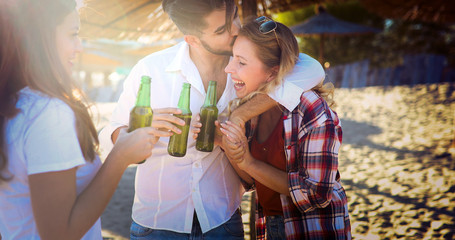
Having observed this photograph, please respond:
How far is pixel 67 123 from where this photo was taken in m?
1.20

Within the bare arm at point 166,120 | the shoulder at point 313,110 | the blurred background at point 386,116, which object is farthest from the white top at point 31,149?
the shoulder at point 313,110

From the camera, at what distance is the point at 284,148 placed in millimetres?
2033

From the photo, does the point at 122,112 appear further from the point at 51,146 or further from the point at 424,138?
the point at 424,138

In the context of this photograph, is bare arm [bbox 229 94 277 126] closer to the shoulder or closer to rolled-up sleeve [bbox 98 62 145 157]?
the shoulder

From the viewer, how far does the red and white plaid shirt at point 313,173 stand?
185 centimetres

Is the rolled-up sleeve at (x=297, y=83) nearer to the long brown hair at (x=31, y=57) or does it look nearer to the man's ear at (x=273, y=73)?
the man's ear at (x=273, y=73)

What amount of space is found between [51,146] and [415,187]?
17.8ft

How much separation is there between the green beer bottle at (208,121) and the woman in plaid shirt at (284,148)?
0.15 m

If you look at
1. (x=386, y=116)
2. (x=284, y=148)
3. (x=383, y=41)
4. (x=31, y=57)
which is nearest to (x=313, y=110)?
(x=284, y=148)

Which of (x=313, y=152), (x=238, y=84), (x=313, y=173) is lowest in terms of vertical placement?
(x=313, y=173)

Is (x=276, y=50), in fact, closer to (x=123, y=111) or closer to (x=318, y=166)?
(x=318, y=166)

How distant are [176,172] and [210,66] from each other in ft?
2.63

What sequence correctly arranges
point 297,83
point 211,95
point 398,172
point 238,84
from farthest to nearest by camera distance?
1. point 398,172
2. point 238,84
3. point 211,95
4. point 297,83

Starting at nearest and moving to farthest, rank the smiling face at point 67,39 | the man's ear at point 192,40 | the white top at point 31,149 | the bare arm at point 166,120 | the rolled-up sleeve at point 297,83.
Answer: the white top at point 31,149
the smiling face at point 67,39
the bare arm at point 166,120
the rolled-up sleeve at point 297,83
the man's ear at point 192,40
